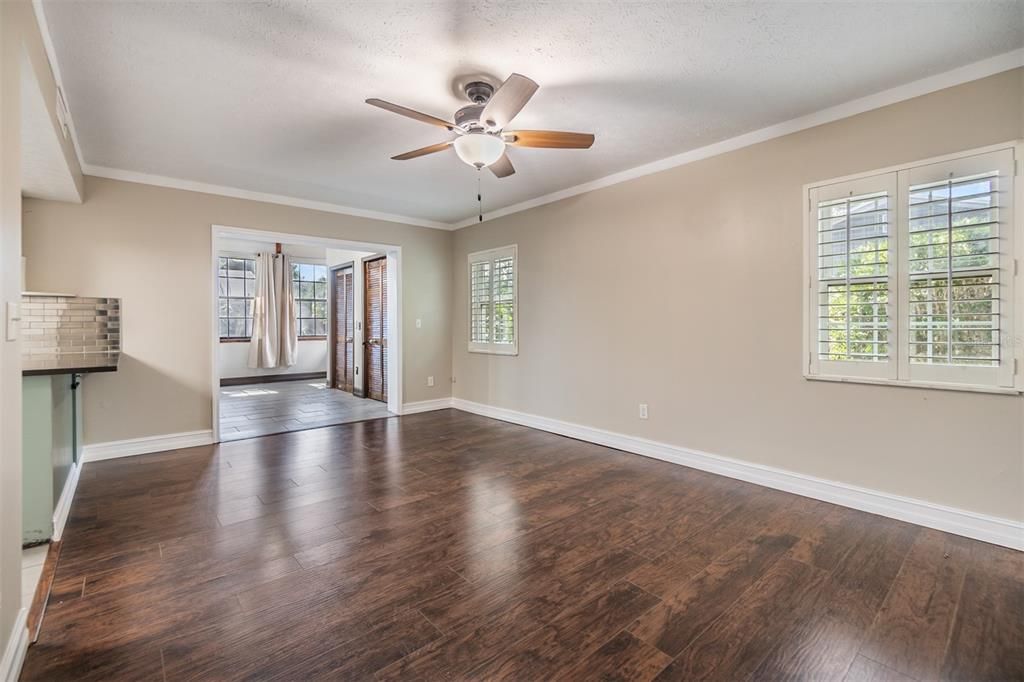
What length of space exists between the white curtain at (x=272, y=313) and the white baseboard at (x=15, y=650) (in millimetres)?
7678

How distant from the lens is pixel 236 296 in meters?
8.88

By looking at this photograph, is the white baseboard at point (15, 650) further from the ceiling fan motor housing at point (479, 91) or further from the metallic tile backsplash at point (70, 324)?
the ceiling fan motor housing at point (479, 91)

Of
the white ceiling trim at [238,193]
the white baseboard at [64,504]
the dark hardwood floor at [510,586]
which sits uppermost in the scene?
the white ceiling trim at [238,193]

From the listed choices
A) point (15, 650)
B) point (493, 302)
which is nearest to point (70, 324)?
point (15, 650)

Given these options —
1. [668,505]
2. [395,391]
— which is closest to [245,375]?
[395,391]

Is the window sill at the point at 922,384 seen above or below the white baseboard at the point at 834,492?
above

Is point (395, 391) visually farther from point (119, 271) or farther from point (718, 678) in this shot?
point (718, 678)

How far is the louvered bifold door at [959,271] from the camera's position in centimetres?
241

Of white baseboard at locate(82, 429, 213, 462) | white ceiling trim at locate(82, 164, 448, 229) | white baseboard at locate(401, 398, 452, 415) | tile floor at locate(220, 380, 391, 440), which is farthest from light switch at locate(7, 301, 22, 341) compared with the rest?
white baseboard at locate(401, 398, 452, 415)

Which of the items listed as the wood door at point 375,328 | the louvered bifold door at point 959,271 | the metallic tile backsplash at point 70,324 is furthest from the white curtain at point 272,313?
the louvered bifold door at point 959,271

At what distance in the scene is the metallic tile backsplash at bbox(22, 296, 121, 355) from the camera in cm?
315

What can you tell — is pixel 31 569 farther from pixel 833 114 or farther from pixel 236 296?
pixel 236 296

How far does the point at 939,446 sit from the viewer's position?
2.62 metres

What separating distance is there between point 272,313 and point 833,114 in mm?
8919
